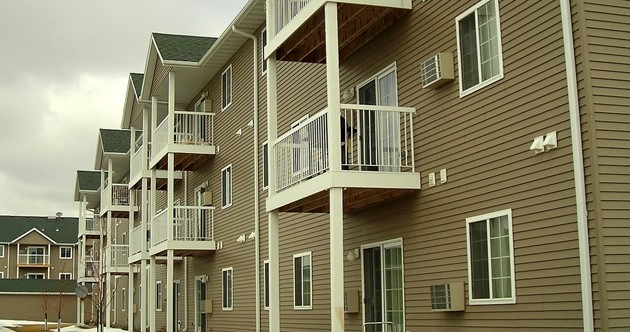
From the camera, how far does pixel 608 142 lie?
10.0m

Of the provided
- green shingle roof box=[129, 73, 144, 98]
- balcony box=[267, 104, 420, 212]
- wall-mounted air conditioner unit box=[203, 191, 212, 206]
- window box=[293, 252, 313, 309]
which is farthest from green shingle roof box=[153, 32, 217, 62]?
balcony box=[267, 104, 420, 212]

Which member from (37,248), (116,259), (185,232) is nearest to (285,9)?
(185,232)

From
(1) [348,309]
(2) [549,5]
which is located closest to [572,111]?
(2) [549,5]

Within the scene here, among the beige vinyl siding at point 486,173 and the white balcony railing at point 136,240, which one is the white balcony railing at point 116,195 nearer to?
the white balcony railing at point 136,240

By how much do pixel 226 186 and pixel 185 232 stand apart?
1.99 meters

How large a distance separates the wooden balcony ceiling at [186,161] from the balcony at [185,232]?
1719mm

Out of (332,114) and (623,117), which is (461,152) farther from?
(623,117)

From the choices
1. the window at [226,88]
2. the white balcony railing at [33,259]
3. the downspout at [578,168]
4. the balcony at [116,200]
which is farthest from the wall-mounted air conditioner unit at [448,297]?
the white balcony railing at [33,259]

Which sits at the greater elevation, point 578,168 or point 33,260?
point 33,260

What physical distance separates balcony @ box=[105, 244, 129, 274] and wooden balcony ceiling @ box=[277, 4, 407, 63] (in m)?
25.9

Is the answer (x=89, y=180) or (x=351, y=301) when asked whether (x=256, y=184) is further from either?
(x=89, y=180)

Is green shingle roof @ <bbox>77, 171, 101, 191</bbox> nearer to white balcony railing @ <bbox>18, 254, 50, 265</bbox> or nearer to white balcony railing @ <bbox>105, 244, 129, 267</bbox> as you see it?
white balcony railing @ <bbox>105, 244, 129, 267</bbox>

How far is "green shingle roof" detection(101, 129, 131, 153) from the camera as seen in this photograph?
1663 inches

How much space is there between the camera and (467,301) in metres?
12.4
